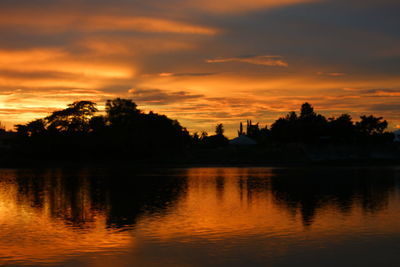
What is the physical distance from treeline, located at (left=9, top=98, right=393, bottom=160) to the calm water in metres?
78.1

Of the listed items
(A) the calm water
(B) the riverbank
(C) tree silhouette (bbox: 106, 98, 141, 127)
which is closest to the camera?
(A) the calm water

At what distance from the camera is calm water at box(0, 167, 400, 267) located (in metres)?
19.0

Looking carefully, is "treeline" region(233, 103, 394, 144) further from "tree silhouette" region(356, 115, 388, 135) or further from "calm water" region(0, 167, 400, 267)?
"calm water" region(0, 167, 400, 267)

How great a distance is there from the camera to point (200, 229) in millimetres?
25625

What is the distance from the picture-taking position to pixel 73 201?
3916cm

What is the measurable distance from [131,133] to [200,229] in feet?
327

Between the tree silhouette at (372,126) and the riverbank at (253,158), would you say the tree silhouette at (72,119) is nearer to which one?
the riverbank at (253,158)

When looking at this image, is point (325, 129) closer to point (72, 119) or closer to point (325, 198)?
point (72, 119)

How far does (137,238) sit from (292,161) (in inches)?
4135

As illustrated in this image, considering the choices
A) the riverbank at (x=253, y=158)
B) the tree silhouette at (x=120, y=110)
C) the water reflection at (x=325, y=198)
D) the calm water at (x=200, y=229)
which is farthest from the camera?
the tree silhouette at (x=120, y=110)

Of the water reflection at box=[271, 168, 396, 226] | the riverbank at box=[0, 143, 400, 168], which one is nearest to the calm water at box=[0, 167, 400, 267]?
the water reflection at box=[271, 168, 396, 226]

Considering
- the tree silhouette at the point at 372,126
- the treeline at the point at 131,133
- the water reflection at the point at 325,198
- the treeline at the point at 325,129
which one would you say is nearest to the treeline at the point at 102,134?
the treeline at the point at 131,133

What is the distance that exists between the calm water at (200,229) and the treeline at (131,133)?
78.1 m

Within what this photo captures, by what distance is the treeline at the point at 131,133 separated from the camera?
121312 millimetres
